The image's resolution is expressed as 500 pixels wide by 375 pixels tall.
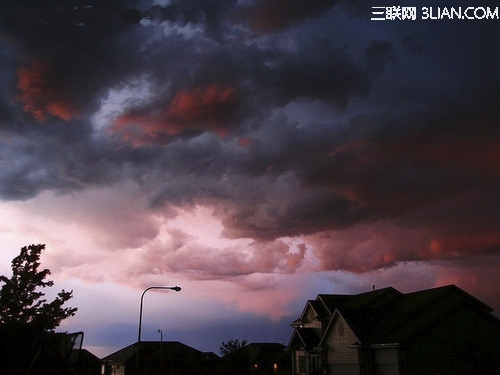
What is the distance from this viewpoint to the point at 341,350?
142 feet

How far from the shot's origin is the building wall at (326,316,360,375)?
41.2m

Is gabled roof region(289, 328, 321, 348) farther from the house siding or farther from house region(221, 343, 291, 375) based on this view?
the house siding

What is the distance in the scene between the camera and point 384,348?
37312 millimetres

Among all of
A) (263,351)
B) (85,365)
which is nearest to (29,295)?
(85,365)

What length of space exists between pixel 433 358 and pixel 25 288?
1351 inches

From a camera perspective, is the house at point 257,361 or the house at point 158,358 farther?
the house at point 158,358

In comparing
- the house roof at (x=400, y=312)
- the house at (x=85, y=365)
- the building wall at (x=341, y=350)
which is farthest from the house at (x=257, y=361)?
the house at (x=85, y=365)

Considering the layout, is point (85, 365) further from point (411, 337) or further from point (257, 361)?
point (257, 361)

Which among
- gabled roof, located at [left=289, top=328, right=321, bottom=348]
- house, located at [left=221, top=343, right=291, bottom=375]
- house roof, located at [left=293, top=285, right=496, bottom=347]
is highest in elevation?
house roof, located at [left=293, top=285, right=496, bottom=347]

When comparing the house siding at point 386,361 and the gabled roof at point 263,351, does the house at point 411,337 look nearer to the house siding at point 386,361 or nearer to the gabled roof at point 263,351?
the house siding at point 386,361

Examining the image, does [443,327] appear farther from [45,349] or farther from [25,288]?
[25,288]

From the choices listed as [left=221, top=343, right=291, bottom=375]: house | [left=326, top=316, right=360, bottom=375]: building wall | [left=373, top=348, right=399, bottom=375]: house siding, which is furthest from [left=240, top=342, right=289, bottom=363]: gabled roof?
[left=373, top=348, right=399, bottom=375]: house siding

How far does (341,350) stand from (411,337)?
31.3 ft

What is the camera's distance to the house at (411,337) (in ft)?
115
